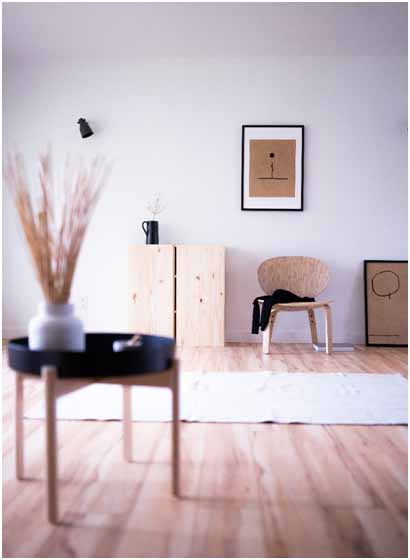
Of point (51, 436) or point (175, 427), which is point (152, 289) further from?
point (51, 436)

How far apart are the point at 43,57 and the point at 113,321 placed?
7.68 ft

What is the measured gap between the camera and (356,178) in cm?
419

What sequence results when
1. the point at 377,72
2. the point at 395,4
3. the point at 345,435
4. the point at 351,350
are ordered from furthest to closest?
the point at 377,72
the point at 351,350
the point at 395,4
the point at 345,435

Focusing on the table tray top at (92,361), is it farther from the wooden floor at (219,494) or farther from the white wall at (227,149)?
the white wall at (227,149)

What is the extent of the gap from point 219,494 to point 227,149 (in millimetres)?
3309

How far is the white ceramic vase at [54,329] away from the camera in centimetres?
134

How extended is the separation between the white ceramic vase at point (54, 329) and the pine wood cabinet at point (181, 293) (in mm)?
2524

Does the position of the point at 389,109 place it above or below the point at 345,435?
above

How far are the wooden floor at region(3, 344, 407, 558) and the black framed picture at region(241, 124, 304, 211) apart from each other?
101 inches

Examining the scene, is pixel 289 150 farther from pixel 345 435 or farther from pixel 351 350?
pixel 345 435

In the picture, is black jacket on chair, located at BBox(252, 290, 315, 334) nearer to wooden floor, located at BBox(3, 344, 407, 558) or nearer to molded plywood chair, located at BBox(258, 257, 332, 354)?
molded plywood chair, located at BBox(258, 257, 332, 354)

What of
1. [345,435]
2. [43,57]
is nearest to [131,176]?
[43,57]

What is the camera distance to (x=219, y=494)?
1382mm

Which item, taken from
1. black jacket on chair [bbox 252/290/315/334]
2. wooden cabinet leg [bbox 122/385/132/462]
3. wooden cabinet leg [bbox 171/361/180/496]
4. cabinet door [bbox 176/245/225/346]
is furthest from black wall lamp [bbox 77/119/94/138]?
wooden cabinet leg [bbox 171/361/180/496]
